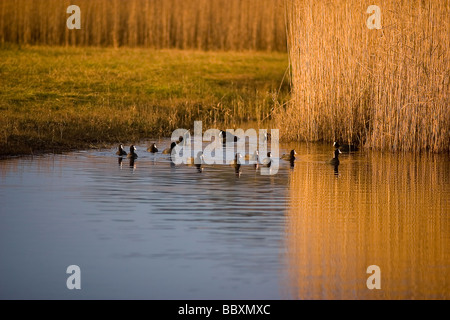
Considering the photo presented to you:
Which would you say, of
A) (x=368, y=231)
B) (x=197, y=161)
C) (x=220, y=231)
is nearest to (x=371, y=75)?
(x=197, y=161)

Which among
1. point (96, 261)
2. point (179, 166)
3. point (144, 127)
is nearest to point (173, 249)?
point (96, 261)

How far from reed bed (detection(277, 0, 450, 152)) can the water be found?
2375 millimetres

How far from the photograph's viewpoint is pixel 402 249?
9.95 m

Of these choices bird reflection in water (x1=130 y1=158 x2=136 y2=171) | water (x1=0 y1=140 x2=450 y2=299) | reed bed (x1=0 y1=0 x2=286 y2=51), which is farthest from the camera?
reed bed (x1=0 y1=0 x2=286 y2=51)

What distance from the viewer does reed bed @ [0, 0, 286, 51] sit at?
1607 inches

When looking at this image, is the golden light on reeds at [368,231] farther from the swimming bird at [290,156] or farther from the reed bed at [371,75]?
the reed bed at [371,75]

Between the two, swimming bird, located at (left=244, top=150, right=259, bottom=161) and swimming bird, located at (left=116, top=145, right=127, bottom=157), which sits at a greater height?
swimming bird, located at (left=116, top=145, right=127, bottom=157)

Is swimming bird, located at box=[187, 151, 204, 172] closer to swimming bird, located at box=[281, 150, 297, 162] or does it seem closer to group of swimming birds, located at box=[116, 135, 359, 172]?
group of swimming birds, located at box=[116, 135, 359, 172]

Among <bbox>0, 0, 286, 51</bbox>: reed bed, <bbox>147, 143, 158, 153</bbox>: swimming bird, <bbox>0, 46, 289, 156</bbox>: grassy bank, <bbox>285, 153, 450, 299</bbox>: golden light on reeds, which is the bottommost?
<bbox>285, 153, 450, 299</bbox>: golden light on reeds

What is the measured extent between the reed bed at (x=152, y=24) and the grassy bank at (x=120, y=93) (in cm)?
230

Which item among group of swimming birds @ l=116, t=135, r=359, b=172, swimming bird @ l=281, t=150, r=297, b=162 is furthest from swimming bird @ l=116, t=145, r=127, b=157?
swimming bird @ l=281, t=150, r=297, b=162

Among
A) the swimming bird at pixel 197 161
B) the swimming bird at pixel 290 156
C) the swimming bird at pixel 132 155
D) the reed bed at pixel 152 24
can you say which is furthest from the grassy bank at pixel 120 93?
the swimming bird at pixel 290 156
